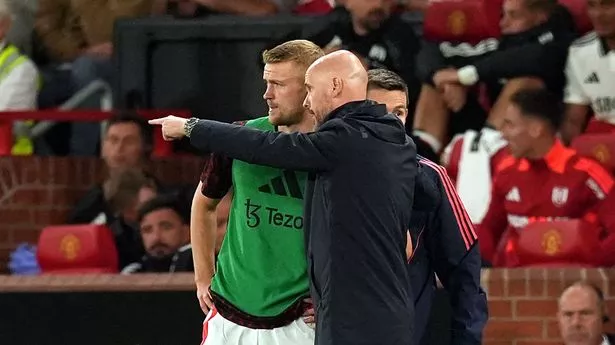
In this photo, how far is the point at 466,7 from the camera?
9414mm

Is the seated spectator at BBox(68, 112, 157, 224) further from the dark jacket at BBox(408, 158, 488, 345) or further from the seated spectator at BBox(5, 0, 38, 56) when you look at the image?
the dark jacket at BBox(408, 158, 488, 345)

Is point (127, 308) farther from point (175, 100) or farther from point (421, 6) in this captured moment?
point (421, 6)

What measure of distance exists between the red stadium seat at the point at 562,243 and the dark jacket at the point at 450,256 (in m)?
2.63

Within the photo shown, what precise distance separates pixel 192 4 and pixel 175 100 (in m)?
0.60

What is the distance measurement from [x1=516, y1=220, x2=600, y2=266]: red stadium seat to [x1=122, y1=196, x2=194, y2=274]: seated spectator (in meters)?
1.77

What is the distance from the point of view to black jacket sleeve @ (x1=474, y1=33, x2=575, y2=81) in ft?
29.6

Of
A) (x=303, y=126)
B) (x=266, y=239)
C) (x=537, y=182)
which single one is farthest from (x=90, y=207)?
(x=303, y=126)

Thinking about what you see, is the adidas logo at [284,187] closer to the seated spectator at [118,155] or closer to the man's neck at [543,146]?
the man's neck at [543,146]

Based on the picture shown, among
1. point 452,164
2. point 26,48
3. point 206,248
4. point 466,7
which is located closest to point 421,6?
point 466,7

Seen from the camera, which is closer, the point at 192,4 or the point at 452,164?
the point at 452,164

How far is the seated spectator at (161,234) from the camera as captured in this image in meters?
8.49

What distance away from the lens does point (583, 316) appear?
24.2 feet

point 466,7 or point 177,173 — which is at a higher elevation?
point 466,7

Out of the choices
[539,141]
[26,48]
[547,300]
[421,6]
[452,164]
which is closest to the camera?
[547,300]
